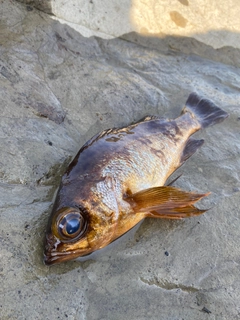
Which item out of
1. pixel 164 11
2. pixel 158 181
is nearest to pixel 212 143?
pixel 158 181

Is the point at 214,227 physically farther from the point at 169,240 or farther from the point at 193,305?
the point at 193,305

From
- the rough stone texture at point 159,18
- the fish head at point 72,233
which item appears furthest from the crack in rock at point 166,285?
the rough stone texture at point 159,18

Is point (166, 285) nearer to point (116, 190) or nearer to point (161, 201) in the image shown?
point (161, 201)

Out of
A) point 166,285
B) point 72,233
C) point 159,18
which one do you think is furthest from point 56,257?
point 159,18

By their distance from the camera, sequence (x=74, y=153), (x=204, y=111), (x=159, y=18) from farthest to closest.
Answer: (x=159, y=18)
(x=204, y=111)
(x=74, y=153)

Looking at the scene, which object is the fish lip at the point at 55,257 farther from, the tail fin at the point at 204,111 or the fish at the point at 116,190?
the tail fin at the point at 204,111

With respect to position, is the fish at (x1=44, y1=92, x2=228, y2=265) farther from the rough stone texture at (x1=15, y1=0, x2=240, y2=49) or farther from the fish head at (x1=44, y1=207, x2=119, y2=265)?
the rough stone texture at (x1=15, y1=0, x2=240, y2=49)
